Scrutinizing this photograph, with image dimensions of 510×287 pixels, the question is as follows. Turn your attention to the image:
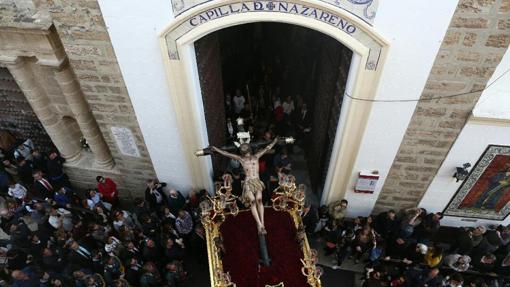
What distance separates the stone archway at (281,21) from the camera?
16.9ft

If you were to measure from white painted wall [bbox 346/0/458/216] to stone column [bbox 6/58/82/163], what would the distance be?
624 centimetres

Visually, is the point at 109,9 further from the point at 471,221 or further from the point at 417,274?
the point at 471,221

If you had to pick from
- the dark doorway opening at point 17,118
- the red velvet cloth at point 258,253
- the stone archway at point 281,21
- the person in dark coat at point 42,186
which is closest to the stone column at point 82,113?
the person in dark coat at point 42,186

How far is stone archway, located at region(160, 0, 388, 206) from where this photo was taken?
516cm

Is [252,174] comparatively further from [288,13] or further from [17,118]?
[17,118]

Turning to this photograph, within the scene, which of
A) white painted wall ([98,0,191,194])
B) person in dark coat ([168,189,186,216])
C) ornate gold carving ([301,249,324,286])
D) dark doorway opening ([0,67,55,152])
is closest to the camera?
white painted wall ([98,0,191,194])

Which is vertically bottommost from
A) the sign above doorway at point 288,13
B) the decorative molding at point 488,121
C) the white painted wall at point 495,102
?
the decorative molding at point 488,121

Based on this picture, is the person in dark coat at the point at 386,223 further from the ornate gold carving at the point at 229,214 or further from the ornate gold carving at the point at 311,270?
the ornate gold carving at the point at 311,270

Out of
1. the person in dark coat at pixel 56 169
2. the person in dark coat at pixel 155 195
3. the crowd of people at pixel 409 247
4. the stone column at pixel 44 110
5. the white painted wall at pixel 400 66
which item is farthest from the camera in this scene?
the person in dark coat at pixel 56 169

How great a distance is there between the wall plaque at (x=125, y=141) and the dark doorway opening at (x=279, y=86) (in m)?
1.52

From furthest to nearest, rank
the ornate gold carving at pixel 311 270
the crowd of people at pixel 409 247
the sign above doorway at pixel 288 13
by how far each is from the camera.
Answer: the crowd of people at pixel 409 247
the ornate gold carving at pixel 311 270
the sign above doorway at pixel 288 13

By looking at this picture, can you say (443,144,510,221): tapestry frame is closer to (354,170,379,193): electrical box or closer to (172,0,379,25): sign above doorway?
(354,170,379,193): electrical box

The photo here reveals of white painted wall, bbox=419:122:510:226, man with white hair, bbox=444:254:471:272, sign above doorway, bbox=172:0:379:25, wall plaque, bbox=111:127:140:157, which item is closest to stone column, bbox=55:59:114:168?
wall plaque, bbox=111:127:140:157

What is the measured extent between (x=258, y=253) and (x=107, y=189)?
3799 millimetres
